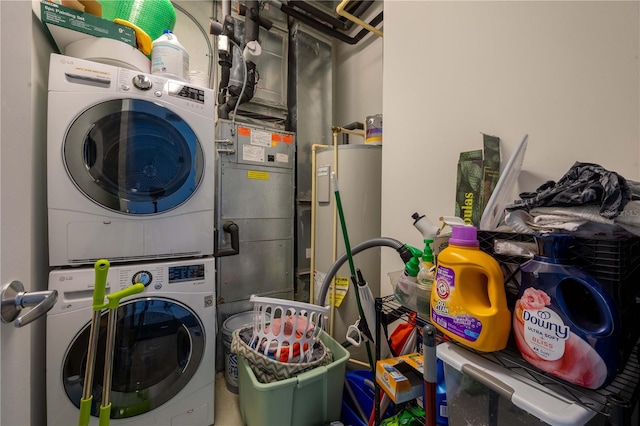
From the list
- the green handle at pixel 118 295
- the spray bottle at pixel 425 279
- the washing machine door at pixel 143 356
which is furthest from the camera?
the washing machine door at pixel 143 356

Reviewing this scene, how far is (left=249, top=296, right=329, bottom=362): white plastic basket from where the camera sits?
1063mm

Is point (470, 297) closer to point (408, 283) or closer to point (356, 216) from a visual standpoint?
point (408, 283)

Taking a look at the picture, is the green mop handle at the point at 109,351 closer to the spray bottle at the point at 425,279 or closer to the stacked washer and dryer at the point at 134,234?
the stacked washer and dryer at the point at 134,234

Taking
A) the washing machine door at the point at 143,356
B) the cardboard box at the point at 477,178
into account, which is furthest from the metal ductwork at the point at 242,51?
the cardboard box at the point at 477,178

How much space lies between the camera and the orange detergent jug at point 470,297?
53cm

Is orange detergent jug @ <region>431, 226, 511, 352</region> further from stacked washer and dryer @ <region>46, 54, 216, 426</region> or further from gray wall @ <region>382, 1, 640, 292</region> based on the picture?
stacked washer and dryer @ <region>46, 54, 216, 426</region>

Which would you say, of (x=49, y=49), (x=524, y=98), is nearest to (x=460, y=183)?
(x=524, y=98)

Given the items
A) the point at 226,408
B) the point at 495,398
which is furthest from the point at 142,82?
the point at 226,408

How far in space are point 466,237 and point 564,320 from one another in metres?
0.22

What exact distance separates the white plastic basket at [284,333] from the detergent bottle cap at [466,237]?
678 millimetres

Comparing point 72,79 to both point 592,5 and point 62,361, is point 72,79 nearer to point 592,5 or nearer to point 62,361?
point 62,361

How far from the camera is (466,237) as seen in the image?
1.96ft

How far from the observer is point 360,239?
1638mm

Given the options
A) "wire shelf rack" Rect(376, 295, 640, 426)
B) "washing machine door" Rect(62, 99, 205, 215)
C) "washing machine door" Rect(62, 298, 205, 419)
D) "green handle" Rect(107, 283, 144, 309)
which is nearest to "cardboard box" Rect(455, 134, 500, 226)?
"wire shelf rack" Rect(376, 295, 640, 426)
